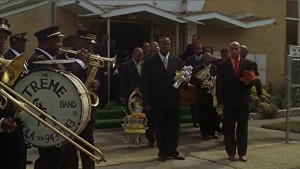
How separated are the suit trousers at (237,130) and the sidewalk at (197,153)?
22 centimetres

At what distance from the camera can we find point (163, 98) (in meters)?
7.96

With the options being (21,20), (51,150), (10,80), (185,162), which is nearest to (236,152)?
(185,162)

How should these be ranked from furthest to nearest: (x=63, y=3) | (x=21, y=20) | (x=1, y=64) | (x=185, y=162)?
(x=21, y=20)
(x=63, y=3)
(x=185, y=162)
(x=1, y=64)

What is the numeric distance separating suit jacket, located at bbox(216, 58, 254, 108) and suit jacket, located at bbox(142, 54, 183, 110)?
0.74m

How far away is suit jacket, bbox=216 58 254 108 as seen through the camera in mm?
8070

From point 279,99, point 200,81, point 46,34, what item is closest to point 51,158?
point 46,34

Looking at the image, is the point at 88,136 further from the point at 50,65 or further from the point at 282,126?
the point at 282,126

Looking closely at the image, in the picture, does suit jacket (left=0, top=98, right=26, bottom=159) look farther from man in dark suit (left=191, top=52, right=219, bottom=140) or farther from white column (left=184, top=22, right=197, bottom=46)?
white column (left=184, top=22, right=197, bottom=46)

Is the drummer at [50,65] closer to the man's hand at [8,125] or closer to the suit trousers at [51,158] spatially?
the suit trousers at [51,158]

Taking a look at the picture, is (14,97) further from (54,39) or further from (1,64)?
(54,39)

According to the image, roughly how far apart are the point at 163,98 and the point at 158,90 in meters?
A: 0.16

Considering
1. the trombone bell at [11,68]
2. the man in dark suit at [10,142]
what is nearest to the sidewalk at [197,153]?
the man in dark suit at [10,142]

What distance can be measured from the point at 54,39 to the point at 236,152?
4.37 m

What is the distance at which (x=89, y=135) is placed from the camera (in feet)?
20.4
